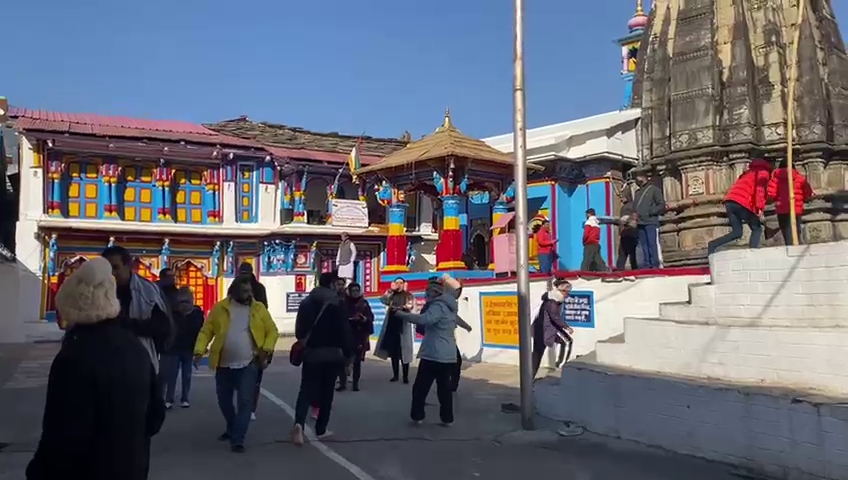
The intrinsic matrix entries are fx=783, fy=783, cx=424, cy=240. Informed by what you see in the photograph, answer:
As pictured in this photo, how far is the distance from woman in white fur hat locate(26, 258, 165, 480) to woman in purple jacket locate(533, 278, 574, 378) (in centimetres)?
848

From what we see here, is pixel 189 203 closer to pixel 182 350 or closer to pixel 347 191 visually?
pixel 347 191

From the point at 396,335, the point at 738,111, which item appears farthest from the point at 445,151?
the point at 396,335

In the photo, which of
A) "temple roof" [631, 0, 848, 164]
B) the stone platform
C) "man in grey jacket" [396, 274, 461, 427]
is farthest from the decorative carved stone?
"man in grey jacket" [396, 274, 461, 427]

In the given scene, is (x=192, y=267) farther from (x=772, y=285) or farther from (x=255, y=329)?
(x=772, y=285)

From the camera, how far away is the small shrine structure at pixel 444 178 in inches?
782

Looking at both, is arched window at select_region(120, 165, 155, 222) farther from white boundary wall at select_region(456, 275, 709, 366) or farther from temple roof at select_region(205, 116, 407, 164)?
white boundary wall at select_region(456, 275, 709, 366)

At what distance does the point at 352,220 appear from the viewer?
29.7 metres

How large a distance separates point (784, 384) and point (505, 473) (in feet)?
8.58

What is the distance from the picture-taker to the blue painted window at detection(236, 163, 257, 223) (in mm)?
29469

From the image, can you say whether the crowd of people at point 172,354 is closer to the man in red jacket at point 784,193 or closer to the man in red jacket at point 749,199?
the man in red jacket at point 749,199

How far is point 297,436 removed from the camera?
26.1 feet

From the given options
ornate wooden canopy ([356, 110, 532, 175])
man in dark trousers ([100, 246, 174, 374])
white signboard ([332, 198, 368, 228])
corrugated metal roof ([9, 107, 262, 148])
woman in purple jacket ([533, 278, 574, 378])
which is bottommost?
woman in purple jacket ([533, 278, 574, 378])

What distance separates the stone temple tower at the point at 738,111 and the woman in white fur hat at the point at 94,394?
14.4m

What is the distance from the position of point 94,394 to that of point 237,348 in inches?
177
